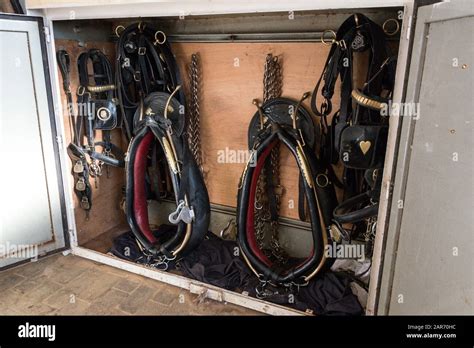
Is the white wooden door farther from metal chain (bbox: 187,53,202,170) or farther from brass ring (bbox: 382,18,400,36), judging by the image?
brass ring (bbox: 382,18,400,36)

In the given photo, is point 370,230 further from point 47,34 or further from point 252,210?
point 47,34

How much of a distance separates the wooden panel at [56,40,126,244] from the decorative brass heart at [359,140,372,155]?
5.72ft

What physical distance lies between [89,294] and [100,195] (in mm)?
761

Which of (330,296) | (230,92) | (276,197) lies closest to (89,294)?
(276,197)

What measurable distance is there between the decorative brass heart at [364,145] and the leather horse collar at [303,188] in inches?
14.7

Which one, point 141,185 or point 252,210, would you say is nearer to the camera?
point 252,210

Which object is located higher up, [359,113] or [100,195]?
[359,113]

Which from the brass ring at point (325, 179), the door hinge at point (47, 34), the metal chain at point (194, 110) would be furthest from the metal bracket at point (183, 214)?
the door hinge at point (47, 34)

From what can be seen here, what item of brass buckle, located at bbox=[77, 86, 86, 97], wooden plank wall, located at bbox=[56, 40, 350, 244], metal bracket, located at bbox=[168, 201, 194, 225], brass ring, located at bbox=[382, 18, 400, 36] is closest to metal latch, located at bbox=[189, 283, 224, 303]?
metal bracket, located at bbox=[168, 201, 194, 225]

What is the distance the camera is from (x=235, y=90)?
85.0 inches

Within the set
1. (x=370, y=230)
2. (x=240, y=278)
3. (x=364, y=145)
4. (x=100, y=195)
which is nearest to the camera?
(x=364, y=145)

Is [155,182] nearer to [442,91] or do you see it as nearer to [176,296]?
[176,296]
